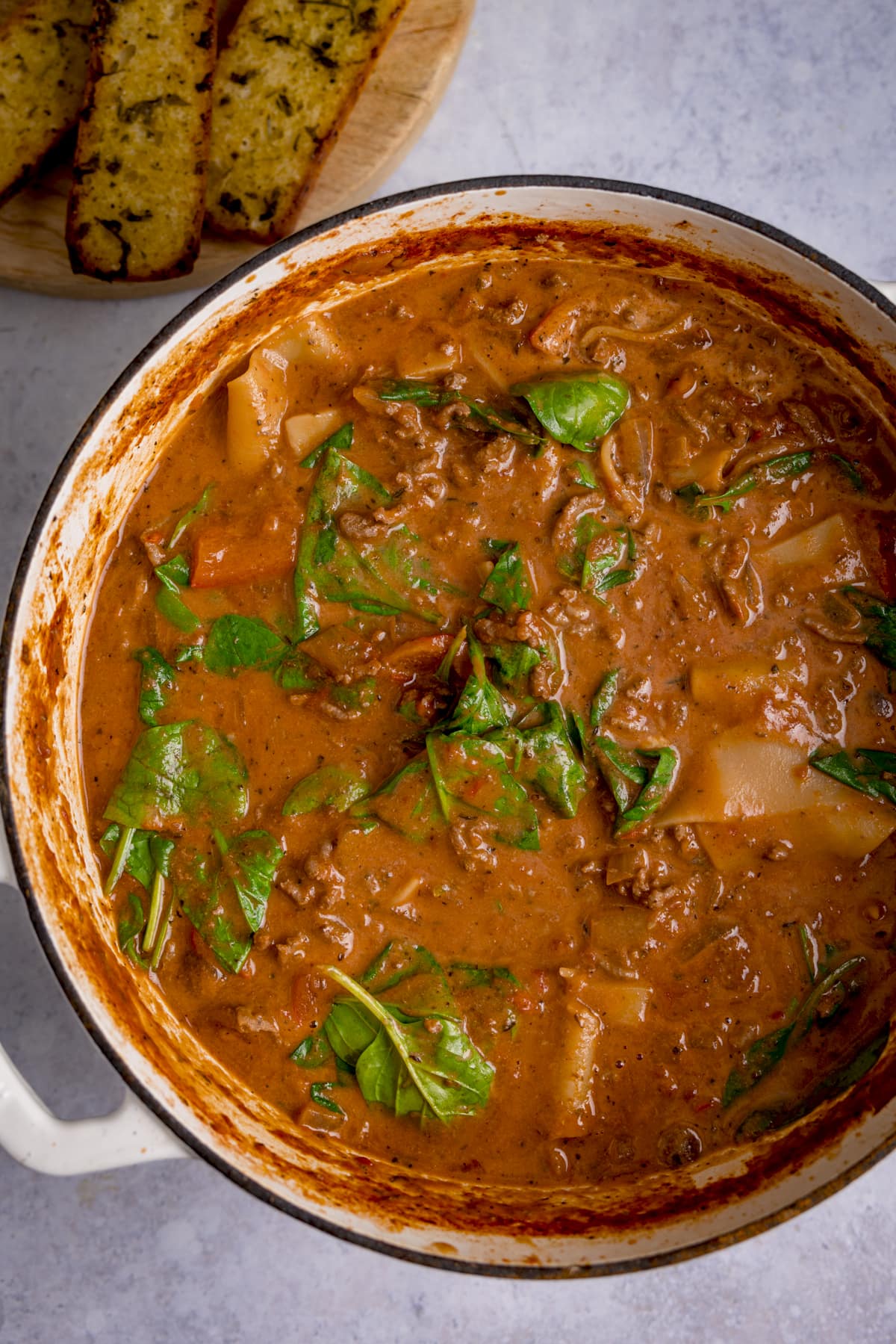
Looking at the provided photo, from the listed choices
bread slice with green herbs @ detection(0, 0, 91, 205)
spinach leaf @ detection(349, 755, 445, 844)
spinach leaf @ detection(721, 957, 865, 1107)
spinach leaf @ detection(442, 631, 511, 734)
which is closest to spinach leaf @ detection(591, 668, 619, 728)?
spinach leaf @ detection(442, 631, 511, 734)

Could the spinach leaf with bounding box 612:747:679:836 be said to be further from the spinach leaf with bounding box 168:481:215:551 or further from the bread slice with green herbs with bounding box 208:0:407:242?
the bread slice with green herbs with bounding box 208:0:407:242

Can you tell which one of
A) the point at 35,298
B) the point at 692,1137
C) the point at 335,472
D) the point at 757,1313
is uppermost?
the point at 335,472

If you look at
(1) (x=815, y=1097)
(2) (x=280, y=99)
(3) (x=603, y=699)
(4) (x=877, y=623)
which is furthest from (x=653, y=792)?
(2) (x=280, y=99)

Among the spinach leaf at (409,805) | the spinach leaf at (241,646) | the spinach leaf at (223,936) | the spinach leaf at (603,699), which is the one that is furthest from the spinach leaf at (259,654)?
the spinach leaf at (603,699)

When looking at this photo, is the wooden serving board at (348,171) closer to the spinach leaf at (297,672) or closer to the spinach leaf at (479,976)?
the spinach leaf at (297,672)

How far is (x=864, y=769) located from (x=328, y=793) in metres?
1.61

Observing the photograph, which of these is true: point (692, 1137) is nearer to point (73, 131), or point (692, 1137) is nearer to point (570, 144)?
point (570, 144)

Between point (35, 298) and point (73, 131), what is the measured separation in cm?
55

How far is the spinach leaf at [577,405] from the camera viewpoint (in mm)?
3160

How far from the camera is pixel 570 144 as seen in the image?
12.5ft

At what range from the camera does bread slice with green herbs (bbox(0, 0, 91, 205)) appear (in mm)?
3432

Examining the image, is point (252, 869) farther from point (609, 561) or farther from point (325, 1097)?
point (609, 561)

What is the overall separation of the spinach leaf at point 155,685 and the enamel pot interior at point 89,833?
0.83 ft

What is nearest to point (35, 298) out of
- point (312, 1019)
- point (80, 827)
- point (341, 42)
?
point (341, 42)
